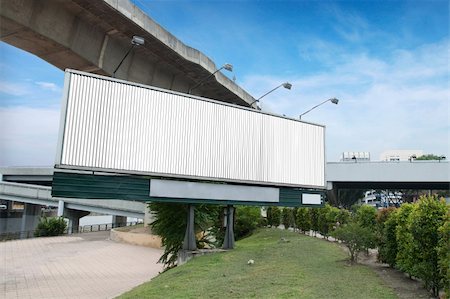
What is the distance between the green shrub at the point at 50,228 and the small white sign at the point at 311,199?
34.2m

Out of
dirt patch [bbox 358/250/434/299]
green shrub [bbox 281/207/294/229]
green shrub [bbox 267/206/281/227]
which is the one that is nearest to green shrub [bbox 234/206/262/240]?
green shrub [bbox 281/207/294/229]

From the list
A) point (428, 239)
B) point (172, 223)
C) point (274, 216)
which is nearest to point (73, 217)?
point (274, 216)

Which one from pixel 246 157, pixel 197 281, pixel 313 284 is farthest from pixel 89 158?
pixel 313 284

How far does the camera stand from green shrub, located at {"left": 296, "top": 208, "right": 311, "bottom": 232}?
2445cm

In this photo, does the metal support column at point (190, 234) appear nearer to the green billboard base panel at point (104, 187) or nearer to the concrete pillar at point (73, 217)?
the green billboard base panel at point (104, 187)

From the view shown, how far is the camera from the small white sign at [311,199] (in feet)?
52.6

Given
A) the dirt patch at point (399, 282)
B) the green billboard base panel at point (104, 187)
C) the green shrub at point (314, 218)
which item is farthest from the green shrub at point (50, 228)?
the dirt patch at point (399, 282)

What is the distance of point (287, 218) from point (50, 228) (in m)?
26.5

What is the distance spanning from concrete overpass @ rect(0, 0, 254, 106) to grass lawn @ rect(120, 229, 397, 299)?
725 centimetres

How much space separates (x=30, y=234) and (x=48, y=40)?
3808 centimetres

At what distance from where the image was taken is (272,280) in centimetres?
933

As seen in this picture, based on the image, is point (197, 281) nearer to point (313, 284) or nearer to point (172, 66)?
Answer: point (313, 284)

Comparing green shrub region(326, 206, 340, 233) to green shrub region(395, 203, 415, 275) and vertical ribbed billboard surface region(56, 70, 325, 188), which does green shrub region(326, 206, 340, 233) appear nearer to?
vertical ribbed billboard surface region(56, 70, 325, 188)

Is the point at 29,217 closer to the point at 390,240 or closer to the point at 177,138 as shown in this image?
the point at 177,138
